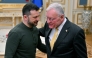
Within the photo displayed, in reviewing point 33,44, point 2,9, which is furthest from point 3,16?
point 33,44

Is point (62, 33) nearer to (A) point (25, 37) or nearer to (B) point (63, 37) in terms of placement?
(B) point (63, 37)

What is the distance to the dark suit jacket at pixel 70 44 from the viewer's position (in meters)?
1.75

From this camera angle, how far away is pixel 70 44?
1.78 metres

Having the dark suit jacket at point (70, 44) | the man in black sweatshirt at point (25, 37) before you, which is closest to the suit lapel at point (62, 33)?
the dark suit jacket at point (70, 44)

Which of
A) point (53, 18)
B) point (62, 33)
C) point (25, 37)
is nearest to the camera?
point (53, 18)

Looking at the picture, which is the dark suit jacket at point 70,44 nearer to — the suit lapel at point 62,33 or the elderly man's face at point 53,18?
the suit lapel at point 62,33

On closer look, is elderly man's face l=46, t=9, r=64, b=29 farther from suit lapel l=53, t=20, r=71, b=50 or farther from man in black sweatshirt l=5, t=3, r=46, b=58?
man in black sweatshirt l=5, t=3, r=46, b=58

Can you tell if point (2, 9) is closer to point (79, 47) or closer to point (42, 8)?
point (42, 8)

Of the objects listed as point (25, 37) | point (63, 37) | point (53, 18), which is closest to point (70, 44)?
point (63, 37)

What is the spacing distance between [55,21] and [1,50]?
9.95 feet

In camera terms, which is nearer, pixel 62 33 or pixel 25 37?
pixel 62 33

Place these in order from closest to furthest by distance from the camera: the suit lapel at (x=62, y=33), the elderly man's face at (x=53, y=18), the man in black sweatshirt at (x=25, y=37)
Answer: the elderly man's face at (x=53, y=18) → the suit lapel at (x=62, y=33) → the man in black sweatshirt at (x=25, y=37)

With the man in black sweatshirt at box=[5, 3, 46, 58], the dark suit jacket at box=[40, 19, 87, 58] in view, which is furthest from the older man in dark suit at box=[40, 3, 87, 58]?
the man in black sweatshirt at box=[5, 3, 46, 58]

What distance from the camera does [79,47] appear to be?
5.79ft
